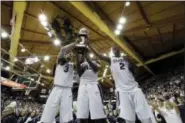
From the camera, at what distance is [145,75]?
1948 centimetres

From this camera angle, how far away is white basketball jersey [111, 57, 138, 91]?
12.4 feet

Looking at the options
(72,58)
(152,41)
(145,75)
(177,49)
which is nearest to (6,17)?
(72,58)

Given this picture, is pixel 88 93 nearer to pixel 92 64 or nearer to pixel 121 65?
pixel 92 64

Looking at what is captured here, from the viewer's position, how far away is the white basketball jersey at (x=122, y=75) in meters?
3.78

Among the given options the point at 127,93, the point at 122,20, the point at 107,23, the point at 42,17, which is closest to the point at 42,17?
Result: the point at 42,17

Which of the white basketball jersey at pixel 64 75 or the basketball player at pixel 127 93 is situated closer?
the basketball player at pixel 127 93

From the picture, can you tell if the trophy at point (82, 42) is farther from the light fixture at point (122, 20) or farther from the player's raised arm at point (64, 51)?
the light fixture at point (122, 20)

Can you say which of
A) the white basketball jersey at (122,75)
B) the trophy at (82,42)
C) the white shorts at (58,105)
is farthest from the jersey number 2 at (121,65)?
the white shorts at (58,105)

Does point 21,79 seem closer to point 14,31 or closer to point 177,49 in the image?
point 14,31

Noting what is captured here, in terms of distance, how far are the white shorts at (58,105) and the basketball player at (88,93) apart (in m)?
0.18

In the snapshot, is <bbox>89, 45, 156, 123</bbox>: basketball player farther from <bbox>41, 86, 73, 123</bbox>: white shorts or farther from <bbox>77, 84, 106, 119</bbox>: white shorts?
<bbox>41, 86, 73, 123</bbox>: white shorts

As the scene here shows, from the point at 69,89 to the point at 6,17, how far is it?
19.7 feet

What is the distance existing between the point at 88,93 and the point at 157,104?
2450mm

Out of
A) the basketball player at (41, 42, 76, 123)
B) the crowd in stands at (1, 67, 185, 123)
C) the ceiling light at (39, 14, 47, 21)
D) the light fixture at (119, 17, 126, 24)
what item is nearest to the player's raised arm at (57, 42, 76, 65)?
the basketball player at (41, 42, 76, 123)
